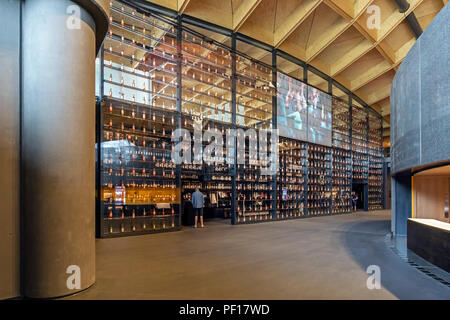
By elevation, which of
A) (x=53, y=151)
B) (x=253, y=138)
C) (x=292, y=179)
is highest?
(x=253, y=138)

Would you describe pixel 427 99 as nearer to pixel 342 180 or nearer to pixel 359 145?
pixel 342 180

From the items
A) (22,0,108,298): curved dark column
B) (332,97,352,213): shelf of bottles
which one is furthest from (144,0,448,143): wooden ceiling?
(22,0,108,298): curved dark column

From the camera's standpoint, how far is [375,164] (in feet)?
72.2

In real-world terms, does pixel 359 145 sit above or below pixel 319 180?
above

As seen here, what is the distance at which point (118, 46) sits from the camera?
9.83 metres

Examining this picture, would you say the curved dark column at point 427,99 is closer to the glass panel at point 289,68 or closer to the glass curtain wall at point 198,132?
the glass curtain wall at point 198,132

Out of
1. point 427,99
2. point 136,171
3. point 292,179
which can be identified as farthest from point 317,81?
point 427,99

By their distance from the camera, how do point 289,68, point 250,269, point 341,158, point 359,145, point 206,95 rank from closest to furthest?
point 250,269 → point 206,95 → point 289,68 → point 341,158 → point 359,145

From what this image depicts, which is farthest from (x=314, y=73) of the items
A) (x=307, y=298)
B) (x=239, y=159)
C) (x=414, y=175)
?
(x=307, y=298)

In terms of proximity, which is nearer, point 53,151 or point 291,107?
point 53,151

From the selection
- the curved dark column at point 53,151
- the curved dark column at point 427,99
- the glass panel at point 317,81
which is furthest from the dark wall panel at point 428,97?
the glass panel at point 317,81

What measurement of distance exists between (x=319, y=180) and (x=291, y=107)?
15.1 feet

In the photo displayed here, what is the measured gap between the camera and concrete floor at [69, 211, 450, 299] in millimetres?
4207
